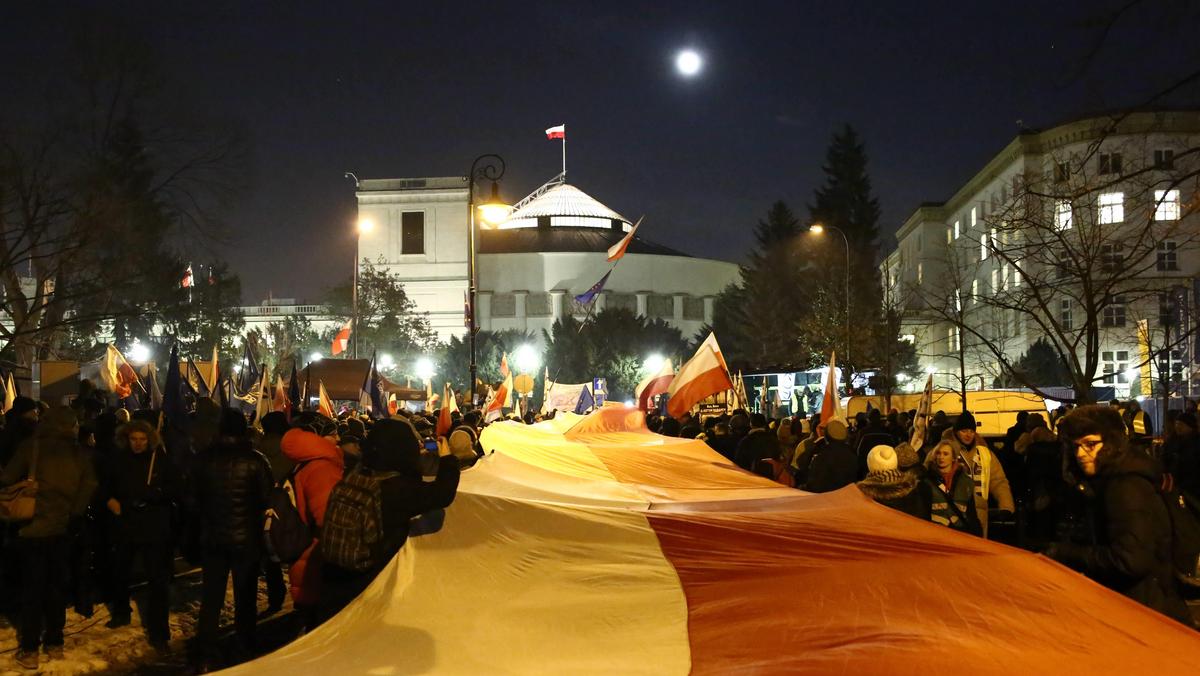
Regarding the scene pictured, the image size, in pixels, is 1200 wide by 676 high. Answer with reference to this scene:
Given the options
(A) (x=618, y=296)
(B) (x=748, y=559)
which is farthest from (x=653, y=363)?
(B) (x=748, y=559)

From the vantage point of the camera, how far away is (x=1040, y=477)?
12953mm

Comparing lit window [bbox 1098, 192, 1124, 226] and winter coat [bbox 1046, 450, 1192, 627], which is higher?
lit window [bbox 1098, 192, 1124, 226]

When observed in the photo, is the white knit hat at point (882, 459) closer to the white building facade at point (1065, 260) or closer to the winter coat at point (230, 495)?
the white building facade at point (1065, 260)

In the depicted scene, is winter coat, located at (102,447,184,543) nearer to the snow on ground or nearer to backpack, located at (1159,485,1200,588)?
the snow on ground

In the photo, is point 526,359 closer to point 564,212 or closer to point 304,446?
point 564,212

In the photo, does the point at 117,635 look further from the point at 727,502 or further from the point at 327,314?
the point at 327,314

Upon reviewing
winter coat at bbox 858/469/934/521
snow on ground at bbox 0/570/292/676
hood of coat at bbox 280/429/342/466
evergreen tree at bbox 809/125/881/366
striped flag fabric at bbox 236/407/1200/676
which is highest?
evergreen tree at bbox 809/125/881/366

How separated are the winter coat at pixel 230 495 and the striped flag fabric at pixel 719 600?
186 centimetres

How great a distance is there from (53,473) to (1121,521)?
711 cm

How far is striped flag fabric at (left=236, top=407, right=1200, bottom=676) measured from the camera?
459cm

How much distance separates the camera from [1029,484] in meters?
13.7

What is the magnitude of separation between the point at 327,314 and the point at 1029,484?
→ 6593cm

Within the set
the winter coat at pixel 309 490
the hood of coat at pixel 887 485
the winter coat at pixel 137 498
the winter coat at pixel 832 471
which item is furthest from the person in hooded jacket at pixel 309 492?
the winter coat at pixel 832 471

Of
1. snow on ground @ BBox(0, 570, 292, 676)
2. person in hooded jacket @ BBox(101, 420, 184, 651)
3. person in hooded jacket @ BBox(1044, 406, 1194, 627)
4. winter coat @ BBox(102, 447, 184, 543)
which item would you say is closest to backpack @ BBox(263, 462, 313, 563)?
snow on ground @ BBox(0, 570, 292, 676)
